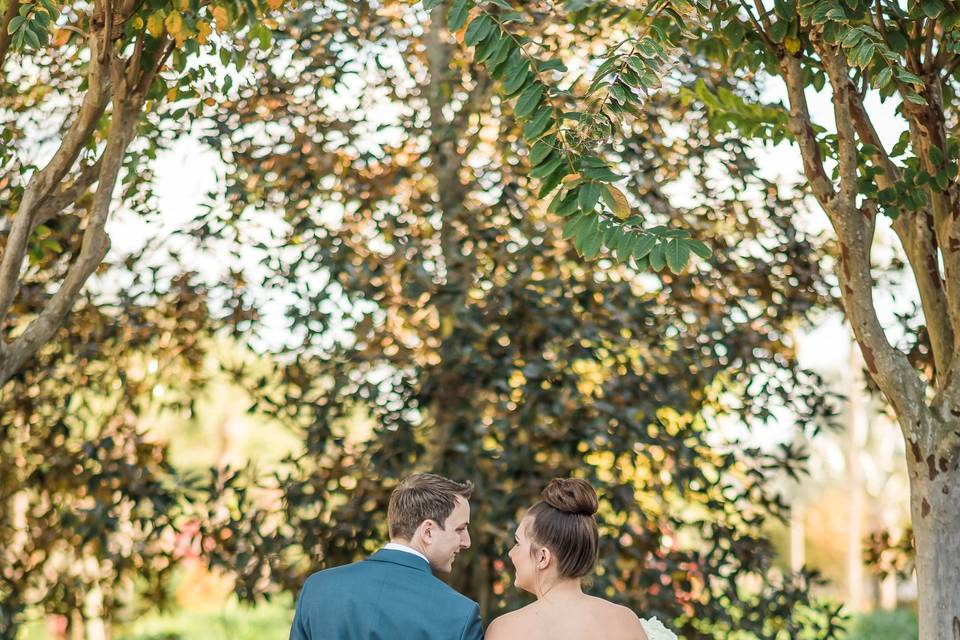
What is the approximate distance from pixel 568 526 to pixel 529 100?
1.60 m

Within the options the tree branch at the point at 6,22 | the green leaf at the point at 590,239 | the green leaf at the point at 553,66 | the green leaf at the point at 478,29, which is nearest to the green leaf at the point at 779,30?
the green leaf at the point at 553,66

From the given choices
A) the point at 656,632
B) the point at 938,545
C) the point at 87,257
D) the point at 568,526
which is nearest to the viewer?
the point at 568,526

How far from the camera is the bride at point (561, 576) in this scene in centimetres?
349

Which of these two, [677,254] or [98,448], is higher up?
[677,254]

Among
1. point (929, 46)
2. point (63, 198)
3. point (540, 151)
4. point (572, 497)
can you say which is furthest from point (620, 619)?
point (63, 198)

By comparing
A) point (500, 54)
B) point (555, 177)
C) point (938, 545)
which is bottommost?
point (938, 545)

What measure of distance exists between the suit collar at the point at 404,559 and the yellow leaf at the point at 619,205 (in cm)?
140

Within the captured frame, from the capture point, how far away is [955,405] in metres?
4.26

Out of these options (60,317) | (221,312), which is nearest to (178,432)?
(221,312)

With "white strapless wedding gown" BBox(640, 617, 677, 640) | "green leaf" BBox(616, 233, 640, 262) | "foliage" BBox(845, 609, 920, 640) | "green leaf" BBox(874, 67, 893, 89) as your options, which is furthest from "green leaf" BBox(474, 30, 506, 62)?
"foliage" BBox(845, 609, 920, 640)

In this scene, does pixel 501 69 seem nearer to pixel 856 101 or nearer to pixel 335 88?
pixel 856 101

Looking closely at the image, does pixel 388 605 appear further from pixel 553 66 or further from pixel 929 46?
pixel 929 46

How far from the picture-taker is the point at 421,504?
11.7 ft

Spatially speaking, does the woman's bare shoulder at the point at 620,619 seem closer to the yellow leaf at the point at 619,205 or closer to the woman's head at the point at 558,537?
the woman's head at the point at 558,537
